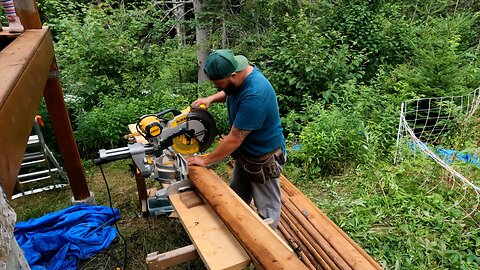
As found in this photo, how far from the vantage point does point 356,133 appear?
4.31 metres

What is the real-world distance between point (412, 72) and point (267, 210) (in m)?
4.32

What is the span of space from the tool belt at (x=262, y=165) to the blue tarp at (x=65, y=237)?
5.60ft

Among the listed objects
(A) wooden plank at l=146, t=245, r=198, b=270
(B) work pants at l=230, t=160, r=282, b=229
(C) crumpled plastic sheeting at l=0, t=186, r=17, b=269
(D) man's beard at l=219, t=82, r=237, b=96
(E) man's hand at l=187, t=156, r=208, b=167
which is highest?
(C) crumpled plastic sheeting at l=0, t=186, r=17, b=269

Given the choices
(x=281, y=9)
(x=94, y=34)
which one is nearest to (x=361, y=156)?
(x=281, y=9)

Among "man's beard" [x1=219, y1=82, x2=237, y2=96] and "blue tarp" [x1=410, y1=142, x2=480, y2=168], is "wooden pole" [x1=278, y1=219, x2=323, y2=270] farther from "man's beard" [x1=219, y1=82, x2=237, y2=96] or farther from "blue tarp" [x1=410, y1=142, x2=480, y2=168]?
"blue tarp" [x1=410, y1=142, x2=480, y2=168]

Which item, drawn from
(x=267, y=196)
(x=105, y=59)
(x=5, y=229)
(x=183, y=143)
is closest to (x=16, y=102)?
(x=5, y=229)

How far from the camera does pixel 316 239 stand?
9.45ft

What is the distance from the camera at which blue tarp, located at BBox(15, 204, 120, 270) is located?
9.62ft

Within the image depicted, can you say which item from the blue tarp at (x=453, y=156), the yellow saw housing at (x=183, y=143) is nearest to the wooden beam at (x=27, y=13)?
the yellow saw housing at (x=183, y=143)

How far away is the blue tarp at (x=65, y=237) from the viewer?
2934mm

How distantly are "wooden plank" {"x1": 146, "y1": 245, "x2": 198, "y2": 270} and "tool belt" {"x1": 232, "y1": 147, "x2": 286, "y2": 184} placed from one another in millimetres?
955

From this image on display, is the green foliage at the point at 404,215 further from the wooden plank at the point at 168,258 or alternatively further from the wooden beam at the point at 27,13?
the wooden beam at the point at 27,13

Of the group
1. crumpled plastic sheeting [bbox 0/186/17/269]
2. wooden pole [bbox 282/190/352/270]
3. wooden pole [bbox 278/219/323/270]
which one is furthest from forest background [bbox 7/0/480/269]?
crumpled plastic sheeting [bbox 0/186/17/269]

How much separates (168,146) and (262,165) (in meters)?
0.79
